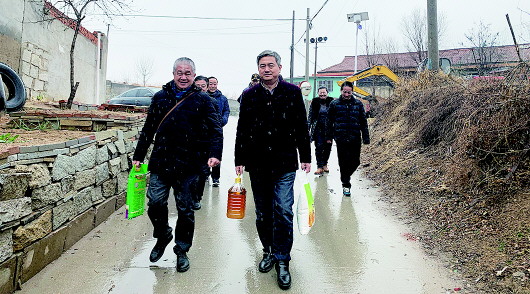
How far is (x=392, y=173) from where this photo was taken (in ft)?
22.9

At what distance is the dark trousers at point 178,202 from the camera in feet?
10.9

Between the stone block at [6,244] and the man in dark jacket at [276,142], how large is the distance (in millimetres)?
1876

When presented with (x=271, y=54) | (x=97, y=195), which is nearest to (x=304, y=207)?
(x=271, y=54)

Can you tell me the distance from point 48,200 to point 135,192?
748 mm

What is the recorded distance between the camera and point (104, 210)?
474cm

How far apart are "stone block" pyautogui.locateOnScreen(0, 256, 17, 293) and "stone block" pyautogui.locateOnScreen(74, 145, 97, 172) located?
4.22ft

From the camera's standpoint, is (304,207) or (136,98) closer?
(304,207)

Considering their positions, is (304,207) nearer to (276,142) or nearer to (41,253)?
(276,142)

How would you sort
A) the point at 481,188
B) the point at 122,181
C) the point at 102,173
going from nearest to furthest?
1. the point at 481,188
2. the point at 102,173
3. the point at 122,181

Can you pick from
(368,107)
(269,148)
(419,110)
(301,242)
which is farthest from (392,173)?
(368,107)

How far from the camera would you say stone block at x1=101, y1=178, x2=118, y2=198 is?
4.77 meters

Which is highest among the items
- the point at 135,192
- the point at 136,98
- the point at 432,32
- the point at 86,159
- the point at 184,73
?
the point at 432,32

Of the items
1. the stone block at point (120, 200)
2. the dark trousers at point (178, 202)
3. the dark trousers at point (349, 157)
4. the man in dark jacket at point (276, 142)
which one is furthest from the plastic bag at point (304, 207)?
the stone block at point (120, 200)

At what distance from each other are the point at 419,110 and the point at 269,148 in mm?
6364
